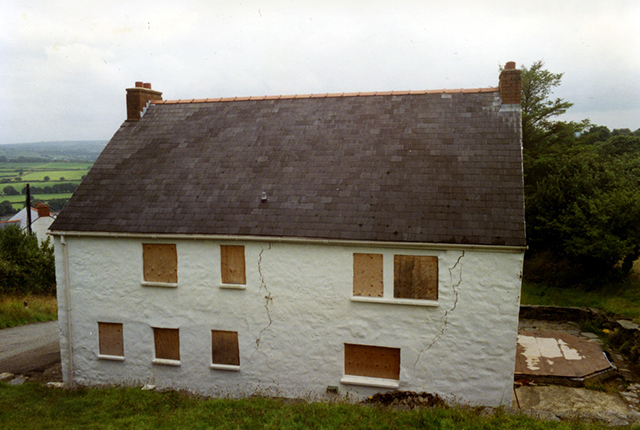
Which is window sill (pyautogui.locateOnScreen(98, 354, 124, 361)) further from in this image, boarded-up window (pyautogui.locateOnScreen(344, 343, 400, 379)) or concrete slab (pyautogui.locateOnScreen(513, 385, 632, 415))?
→ concrete slab (pyautogui.locateOnScreen(513, 385, 632, 415))

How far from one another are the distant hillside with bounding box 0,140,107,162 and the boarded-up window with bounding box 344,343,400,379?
10021 cm

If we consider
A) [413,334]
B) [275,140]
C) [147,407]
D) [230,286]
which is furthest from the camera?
[275,140]

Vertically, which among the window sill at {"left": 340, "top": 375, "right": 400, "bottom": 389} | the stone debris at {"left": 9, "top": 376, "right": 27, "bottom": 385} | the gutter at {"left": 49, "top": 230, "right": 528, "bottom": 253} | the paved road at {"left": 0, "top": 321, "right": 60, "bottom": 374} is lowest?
the paved road at {"left": 0, "top": 321, "right": 60, "bottom": 374}

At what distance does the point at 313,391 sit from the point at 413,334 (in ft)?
10.6

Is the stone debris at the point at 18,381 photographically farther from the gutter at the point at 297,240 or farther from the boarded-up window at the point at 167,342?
the gutter at the point at 297,240

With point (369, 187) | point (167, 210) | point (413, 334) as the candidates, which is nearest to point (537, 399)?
point (413, 334)

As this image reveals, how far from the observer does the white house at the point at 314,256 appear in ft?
38.9

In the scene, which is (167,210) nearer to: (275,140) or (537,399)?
(275,140)

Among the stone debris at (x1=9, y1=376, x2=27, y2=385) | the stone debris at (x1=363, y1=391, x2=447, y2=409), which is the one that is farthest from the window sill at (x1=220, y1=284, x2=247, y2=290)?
the stone debris at (x1=9, y1=376, x2=27, y2=385)

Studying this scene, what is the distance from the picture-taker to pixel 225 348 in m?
13.4

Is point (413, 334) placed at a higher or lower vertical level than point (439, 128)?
lower

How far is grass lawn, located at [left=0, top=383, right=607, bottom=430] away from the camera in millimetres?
8906

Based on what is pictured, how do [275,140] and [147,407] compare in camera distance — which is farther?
[275,140]

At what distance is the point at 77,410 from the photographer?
11.3 metres
